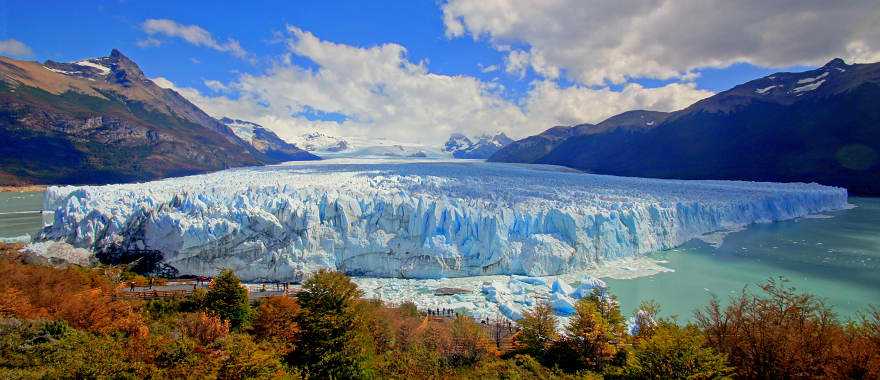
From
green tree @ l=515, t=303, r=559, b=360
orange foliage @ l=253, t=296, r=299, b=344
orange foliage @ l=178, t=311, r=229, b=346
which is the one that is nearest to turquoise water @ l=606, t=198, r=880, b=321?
green tree @ l=515, t=303, r=559, b=360

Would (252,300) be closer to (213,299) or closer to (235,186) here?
(213,299)

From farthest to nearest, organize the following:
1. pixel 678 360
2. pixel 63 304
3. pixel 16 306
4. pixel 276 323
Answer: pixel 276 323 → pixel 63 304 → pixel 16 306 → pixel 678 360

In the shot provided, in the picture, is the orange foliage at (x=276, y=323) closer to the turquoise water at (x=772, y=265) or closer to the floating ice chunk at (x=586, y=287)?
the floating ice chunk at (x=586, y=287)

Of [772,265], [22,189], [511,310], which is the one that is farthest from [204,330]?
[22,189]

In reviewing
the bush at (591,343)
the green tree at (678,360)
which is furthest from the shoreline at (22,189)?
the green tree at (678,360)

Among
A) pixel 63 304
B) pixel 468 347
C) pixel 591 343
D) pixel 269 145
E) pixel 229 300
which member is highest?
pixel 269 145

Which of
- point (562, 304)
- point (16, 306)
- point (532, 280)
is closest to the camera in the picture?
point (16, 306)

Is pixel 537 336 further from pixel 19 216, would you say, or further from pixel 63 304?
pixel 19 216

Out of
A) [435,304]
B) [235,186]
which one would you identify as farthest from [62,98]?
[435,304]
